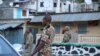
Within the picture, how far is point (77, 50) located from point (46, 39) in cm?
498

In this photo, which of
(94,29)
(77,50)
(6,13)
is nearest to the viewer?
(77,50)

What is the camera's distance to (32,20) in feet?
146

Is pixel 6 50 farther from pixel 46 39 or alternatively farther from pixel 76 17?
pixel 76 17

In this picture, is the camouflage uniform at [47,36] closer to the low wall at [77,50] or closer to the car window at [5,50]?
the car window at [5,50]

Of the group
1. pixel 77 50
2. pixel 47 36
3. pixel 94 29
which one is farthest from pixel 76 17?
pixel 47 36

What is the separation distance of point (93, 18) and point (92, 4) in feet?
33.8

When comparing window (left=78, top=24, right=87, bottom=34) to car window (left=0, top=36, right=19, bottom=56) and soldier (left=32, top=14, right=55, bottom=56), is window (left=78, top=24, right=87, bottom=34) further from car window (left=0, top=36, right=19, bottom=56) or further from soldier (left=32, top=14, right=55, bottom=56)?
car window (left=0, top=36, right=19, bottom=56)

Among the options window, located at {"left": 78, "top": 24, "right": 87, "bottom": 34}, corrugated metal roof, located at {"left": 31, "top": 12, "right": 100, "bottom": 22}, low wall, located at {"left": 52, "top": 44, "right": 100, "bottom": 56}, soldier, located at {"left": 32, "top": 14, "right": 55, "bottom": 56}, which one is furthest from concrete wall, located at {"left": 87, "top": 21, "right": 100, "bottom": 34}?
soldier, located at {"left": 32, "top": 14, "right": 55, "bottom": 56}

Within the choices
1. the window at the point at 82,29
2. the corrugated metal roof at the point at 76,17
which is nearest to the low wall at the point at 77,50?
the corrugated metal roof at the point at 76,17

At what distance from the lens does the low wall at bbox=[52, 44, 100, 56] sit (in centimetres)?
1332

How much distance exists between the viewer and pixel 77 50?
44.9ft

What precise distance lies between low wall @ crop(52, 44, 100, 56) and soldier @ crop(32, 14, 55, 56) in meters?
4.37

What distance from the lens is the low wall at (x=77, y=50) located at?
1332 centimetres

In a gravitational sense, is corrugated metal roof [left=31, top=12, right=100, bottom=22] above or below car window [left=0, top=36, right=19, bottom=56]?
below
